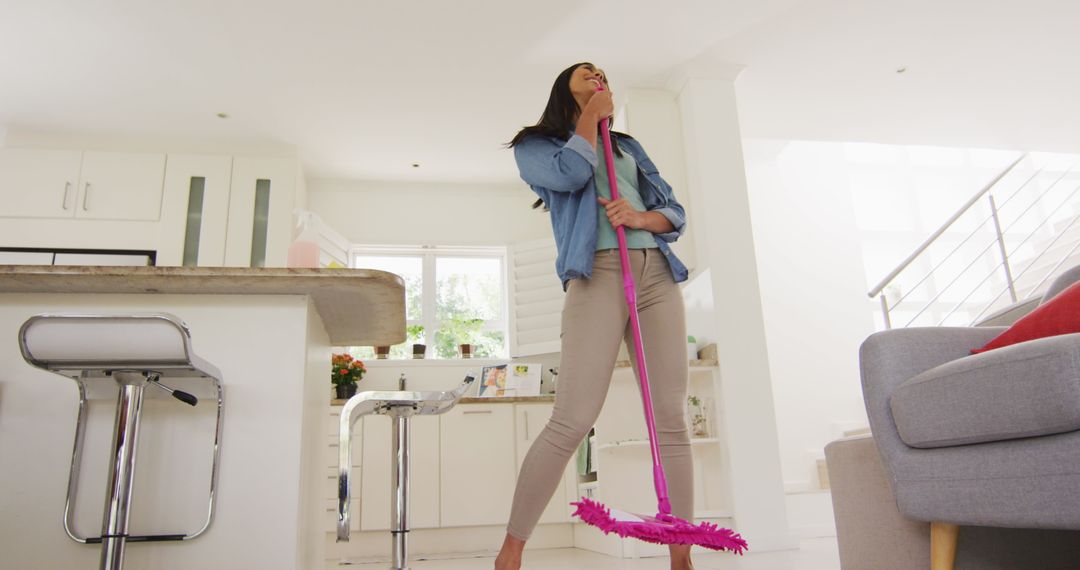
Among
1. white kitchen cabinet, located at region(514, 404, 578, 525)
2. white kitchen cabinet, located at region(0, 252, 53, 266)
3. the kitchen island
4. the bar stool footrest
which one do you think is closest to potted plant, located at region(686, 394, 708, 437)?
white kitchen cabinet, located at region(514, 404, 578, 525)

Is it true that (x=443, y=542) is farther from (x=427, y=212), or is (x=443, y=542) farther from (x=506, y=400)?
(x=427, y=212)

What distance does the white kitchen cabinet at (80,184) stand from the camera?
162 inches

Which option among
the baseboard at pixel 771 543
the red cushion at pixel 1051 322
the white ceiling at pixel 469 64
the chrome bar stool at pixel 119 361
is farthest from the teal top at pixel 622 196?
the baseboard at pixel 771 543

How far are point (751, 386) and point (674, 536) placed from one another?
2126 mm

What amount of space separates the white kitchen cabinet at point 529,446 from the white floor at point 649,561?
21 centimetres

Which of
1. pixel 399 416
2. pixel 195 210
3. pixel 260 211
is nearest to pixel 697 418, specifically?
pixel 399 416

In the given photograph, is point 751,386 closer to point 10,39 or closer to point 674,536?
point 674,536

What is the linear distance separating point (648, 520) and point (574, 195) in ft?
2.44

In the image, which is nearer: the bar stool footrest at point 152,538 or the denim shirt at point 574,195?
the bar stool footrest at point 152,538

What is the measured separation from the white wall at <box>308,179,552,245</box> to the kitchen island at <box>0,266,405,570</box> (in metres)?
3.34

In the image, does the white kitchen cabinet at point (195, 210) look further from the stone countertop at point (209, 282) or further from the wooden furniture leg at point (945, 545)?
the wooden furniture leg at point (945, 545)

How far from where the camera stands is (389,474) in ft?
12.5

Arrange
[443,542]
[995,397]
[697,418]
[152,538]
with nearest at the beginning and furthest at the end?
[995,397], [152,538], [697,418], [443,542]

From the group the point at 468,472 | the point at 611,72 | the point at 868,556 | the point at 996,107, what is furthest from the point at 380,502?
the point at 996,107
